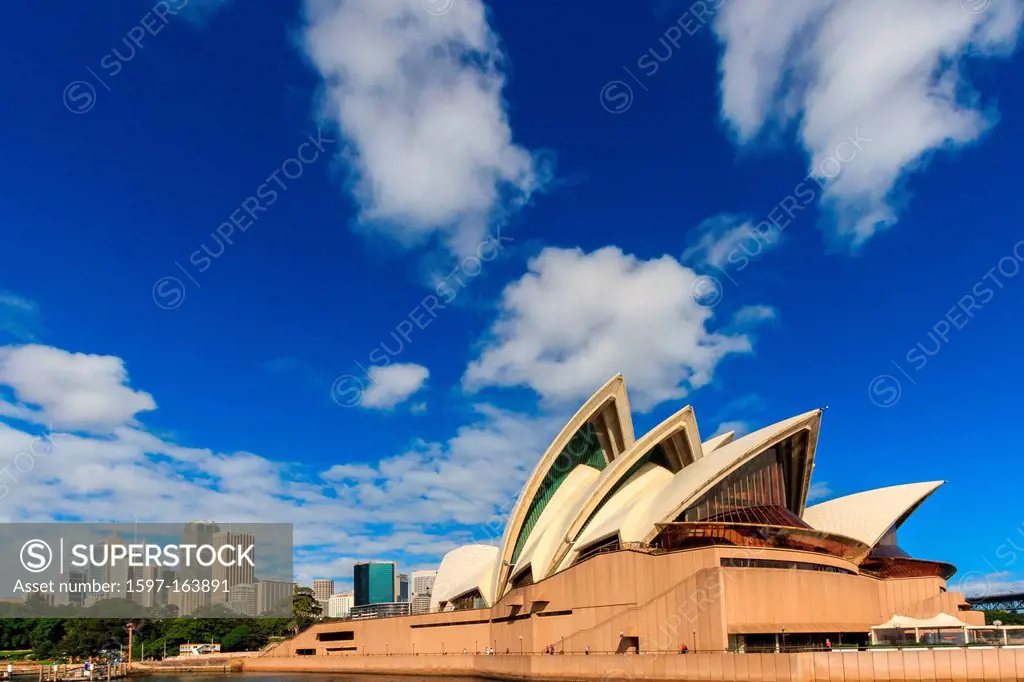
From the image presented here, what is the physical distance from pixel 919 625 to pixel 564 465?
2856cm

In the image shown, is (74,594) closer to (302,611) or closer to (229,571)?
(302,611)

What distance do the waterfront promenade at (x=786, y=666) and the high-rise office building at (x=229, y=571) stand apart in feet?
304

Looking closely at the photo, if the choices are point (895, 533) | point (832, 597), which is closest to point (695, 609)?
point (832, 597)

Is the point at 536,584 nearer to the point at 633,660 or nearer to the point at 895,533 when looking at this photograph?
the point at 633,660

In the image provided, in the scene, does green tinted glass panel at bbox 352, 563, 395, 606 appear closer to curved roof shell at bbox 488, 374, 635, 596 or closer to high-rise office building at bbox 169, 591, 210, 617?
high-rise office building at bbox 169, 591, 210, 617

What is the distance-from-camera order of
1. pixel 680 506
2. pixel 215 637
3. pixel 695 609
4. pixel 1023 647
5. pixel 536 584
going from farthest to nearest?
1. pixel 215 637
2. pixel 536 584
3. pixel 680 506
4. pixel 695 609
5. pixel 1023 647

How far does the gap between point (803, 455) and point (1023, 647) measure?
2168cm

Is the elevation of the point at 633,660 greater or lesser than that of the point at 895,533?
lesser

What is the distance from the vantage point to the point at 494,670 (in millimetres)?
52906

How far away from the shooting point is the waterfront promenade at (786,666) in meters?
32.2

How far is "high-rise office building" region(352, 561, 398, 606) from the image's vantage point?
183375 mm

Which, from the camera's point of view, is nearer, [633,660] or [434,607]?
[633,660]

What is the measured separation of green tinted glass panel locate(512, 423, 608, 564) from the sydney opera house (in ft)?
0.40

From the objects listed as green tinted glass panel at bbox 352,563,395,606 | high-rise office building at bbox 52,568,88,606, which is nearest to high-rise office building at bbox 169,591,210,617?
high-rise office building at bbox 52,568,88,606
